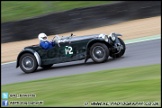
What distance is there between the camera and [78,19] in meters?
20.9

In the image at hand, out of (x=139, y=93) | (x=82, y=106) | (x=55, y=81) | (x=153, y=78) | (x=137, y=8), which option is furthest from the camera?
(x=137, y=8)

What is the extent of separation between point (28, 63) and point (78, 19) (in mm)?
7703

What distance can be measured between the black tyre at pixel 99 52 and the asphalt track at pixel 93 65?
16 cm

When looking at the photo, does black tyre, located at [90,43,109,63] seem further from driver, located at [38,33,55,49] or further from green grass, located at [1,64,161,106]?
green grass, located at [1,64,161,106]

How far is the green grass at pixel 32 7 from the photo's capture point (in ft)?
83.5

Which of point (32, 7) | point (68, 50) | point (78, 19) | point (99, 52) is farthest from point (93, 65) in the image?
point (32, 7)

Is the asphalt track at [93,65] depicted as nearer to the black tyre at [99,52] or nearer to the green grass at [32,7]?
the black tyre at [99,52]

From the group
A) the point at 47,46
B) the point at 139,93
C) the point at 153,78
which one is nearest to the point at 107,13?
the point at 47,46

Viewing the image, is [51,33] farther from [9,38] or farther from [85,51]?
[85,51]

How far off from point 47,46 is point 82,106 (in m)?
6.25

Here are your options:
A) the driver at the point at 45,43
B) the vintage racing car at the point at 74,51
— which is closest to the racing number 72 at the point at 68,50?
the vintage racing car at the point at 74,51

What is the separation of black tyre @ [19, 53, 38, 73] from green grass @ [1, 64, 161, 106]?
248 centimetres

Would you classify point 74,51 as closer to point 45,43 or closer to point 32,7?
point 45,43

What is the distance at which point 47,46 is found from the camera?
1320cm
